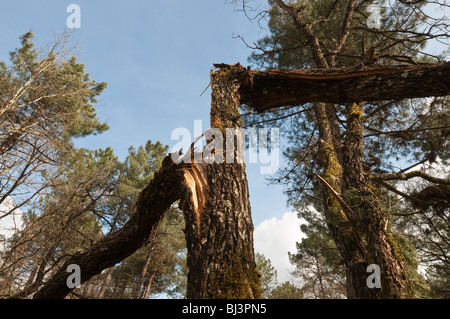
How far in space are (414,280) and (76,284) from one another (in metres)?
4.06

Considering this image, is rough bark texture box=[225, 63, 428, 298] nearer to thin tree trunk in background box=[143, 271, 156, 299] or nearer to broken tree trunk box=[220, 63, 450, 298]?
broken tree trunk box=[220, 63, 450, 298]

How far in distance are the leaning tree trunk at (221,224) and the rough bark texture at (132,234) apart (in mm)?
568

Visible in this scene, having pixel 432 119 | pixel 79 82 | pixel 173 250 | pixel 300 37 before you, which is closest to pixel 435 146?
pixel 432 119

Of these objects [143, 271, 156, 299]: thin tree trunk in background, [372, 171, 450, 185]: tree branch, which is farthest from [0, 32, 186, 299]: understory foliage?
A: [372, 171, 450, 185]: tree branch

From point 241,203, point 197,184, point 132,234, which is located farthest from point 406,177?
point 132,234

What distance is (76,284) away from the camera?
3.32 meters

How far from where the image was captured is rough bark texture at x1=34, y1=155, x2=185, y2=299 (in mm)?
2871

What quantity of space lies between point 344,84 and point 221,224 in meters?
1.90

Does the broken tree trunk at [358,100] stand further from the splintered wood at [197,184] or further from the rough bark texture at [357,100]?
the splintered wood at [197,184]

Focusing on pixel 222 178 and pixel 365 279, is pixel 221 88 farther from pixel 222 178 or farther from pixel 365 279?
pixel 365 279

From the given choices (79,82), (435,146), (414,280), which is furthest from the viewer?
(79,82)

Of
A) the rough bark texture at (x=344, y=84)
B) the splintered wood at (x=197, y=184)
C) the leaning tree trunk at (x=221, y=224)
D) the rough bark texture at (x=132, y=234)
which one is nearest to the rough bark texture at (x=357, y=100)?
the rough bark texture at (x=344, y=84)

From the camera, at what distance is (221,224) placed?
2.06m

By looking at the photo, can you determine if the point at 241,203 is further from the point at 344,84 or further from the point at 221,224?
the point at 344,84
